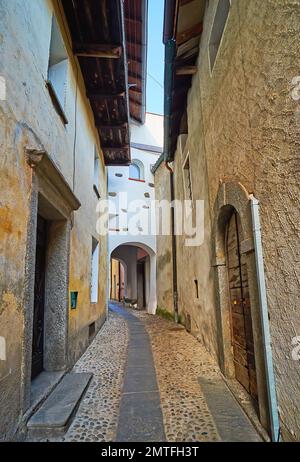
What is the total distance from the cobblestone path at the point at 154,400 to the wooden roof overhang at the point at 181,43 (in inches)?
197

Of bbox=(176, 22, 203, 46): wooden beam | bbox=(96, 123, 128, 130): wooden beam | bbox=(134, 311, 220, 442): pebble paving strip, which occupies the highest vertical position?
bbox=(176, 22, 203, 46): wooden beam

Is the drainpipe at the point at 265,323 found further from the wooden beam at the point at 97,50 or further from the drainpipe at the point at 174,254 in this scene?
the drainpipe at the point at 174,254

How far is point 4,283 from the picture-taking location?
1929mm

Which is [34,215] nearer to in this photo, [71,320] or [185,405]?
[71,320]

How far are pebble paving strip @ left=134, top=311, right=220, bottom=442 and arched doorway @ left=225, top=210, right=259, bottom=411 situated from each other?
0.51m

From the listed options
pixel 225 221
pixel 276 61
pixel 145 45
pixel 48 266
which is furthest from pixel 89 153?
pixel 145 45

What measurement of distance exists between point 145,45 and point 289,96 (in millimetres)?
9268

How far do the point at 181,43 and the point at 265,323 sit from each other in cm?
491

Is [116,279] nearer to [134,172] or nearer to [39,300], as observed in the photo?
[134,172]

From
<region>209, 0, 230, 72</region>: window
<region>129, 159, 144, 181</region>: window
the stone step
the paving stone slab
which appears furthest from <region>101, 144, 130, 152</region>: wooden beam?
the paving stone slab

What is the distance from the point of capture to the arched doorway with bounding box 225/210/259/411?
2.90 metres

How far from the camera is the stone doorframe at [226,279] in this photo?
7.71 feet

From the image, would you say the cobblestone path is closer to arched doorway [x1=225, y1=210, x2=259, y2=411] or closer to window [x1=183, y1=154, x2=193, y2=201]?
arched doorway [x1=225, y1=210, x2=259, y2=411]
